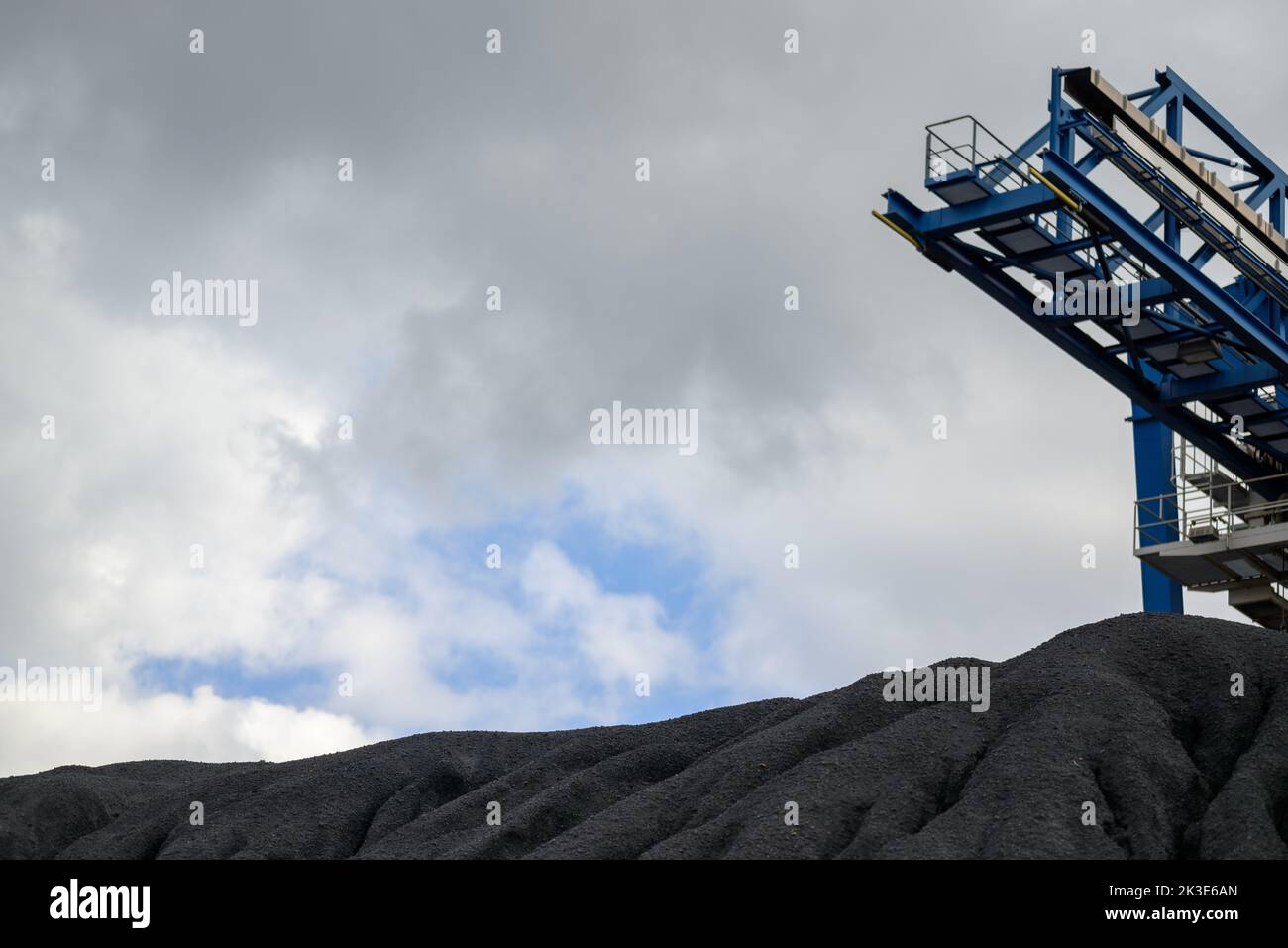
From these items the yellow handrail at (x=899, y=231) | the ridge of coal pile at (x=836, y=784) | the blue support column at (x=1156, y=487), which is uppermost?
the yellow handrail at (x=899, y=231)

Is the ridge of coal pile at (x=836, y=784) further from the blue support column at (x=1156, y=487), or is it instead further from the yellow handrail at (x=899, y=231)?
the blue support column at (x=1156, y=487)

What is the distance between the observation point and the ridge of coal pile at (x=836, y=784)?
70.0 ft

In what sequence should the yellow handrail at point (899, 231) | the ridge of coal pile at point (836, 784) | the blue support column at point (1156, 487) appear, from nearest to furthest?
the ridge of coal pile at point (836, 784), the yellow handrail at point (899, 231), the blue support column at point (1156, 487)

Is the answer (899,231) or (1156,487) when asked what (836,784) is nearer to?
(899,231)

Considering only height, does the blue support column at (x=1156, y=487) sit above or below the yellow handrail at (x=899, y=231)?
below

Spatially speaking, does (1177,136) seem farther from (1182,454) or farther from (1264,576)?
(1264,576)

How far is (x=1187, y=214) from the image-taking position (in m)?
29.1

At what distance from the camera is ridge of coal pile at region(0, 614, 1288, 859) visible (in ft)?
70.0

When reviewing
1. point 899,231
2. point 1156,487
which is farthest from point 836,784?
point 1156,487

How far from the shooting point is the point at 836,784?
895 inches

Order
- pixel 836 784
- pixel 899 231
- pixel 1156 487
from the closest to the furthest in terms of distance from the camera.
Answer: pixel 836 784
pixel 899 231
pixel 1156 487

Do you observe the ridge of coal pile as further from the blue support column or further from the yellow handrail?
the blue support column
